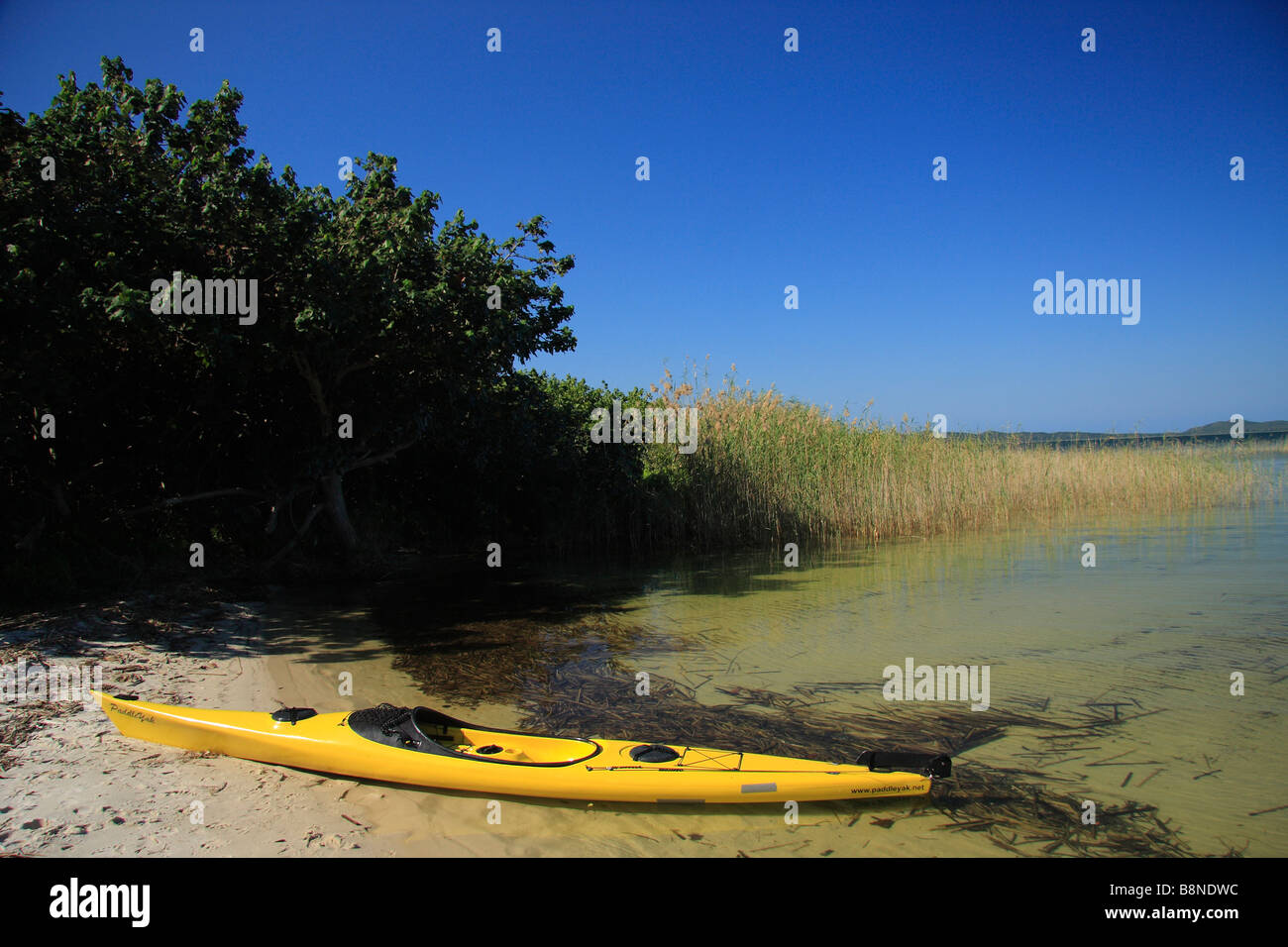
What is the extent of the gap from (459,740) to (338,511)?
311 inches

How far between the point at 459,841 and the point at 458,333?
7132 millimetres

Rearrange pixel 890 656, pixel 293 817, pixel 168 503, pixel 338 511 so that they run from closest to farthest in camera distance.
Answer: pixel 293 817, pixel 890 656, pixel 168 503, pixel 338 511

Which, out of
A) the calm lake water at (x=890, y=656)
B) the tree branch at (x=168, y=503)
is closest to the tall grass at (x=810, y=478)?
the calm lake water at (x=890, y=656)

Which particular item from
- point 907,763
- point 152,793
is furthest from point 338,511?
point 907,763

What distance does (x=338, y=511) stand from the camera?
1156cm

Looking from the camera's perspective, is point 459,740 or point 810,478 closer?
point 459,740

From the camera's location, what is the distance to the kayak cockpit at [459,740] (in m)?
4.24

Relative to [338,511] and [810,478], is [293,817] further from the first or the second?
[810,478]

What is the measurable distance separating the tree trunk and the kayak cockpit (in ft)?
24.3

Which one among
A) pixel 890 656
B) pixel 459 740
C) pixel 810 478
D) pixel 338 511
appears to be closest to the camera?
pixel 459 740

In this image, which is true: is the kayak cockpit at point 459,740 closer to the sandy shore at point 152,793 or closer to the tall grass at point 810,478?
the sandy shore at point 152,793

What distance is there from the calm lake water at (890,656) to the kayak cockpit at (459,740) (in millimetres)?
246

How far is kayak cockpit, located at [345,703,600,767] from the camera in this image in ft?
13.9

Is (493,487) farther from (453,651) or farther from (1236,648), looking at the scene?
(1236,648)
